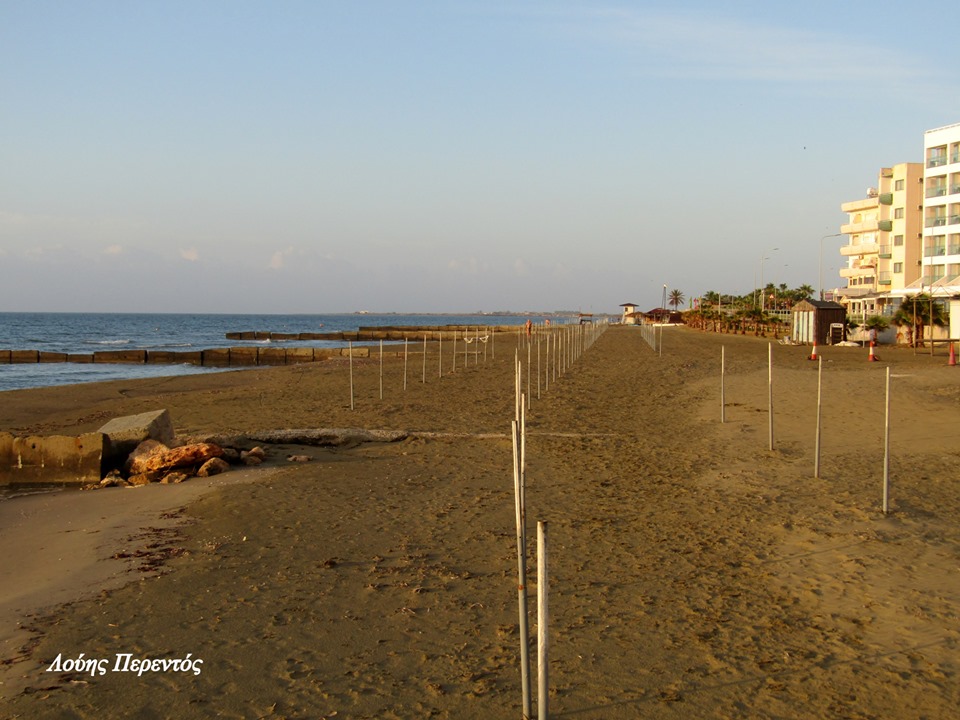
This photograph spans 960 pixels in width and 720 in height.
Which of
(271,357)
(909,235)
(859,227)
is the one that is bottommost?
(271,357)

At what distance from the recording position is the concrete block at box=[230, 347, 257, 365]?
1892 inches

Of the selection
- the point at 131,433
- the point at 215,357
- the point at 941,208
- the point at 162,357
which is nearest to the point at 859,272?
the point at 941,208

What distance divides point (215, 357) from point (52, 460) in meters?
38.7

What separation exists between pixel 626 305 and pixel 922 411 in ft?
413

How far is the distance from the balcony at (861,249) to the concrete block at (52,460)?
211 ft

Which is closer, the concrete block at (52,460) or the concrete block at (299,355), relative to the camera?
the concrete block at (52,460)

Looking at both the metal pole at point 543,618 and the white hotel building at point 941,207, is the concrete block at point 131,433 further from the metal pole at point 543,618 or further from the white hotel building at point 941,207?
the white hotel building at point 941,207

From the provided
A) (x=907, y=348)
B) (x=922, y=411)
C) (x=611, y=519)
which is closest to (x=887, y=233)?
(x=907, y=348)

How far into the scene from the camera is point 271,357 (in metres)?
49.9

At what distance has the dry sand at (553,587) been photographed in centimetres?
477

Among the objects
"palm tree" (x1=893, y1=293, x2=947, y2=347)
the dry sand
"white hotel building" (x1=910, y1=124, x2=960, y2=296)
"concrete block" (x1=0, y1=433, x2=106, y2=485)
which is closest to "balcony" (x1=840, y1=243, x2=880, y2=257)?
A: "white hotel building" (x1=910, y1=124, x2=960, y2=296)

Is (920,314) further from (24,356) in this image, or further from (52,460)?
(24,356)

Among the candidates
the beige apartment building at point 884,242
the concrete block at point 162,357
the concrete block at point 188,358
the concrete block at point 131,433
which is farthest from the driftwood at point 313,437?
the beige apartment building at point 884,242

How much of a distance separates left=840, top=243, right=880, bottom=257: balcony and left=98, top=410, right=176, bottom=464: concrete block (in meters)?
62.9
